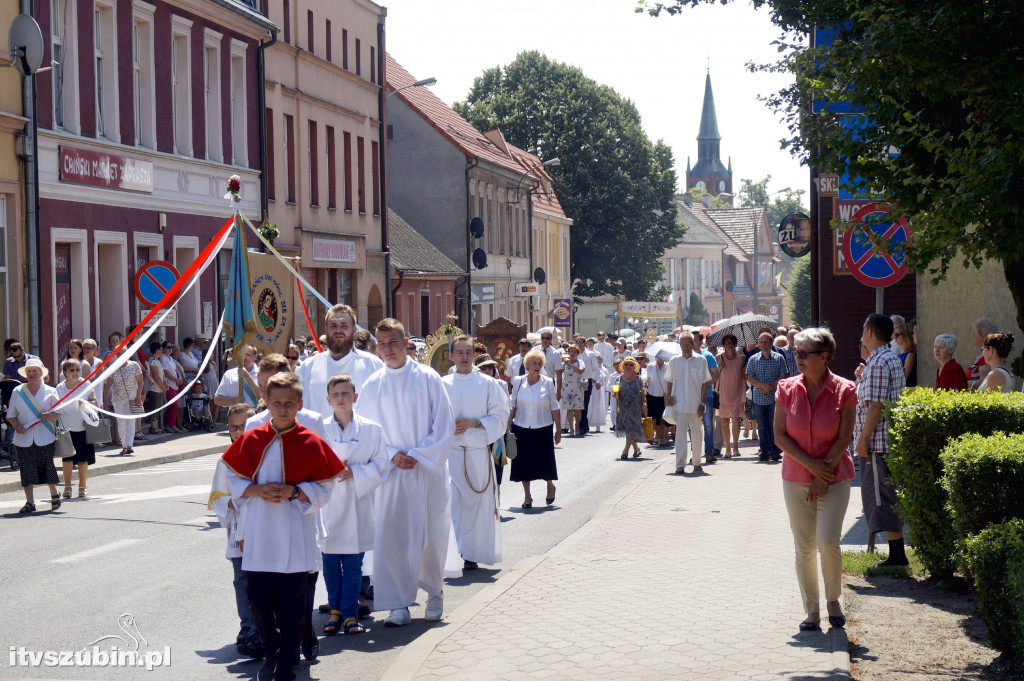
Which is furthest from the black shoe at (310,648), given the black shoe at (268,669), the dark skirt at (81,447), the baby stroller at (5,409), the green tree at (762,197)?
the green tree at (762,197)

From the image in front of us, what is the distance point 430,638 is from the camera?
7602 mm

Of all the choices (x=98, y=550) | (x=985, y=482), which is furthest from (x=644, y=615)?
(x=98, y=550)

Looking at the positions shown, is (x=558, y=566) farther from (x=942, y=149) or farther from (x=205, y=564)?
(x=942, y=149)

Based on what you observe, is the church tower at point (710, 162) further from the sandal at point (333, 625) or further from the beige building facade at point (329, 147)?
the sandal at point (333, 625)

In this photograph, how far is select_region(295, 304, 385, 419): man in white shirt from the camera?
353 inches

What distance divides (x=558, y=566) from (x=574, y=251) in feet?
195

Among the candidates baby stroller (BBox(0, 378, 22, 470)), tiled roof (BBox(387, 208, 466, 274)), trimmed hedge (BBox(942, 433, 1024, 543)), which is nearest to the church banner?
baby stroller (BBox(0, 378, 22, 470))

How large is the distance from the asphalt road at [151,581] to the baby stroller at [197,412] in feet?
27.6

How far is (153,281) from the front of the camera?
21.0 metres

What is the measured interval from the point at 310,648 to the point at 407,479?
55.6 inches

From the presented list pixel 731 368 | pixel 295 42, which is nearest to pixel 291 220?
pixel 295 42

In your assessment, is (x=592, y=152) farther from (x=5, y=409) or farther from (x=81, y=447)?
(x=81, y=447)

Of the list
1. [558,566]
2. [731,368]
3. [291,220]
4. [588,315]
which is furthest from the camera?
[588,315]

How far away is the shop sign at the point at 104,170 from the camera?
23502mm
